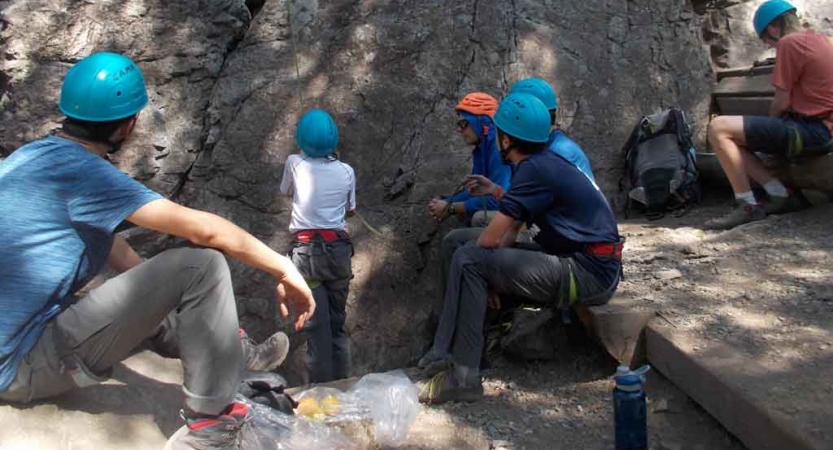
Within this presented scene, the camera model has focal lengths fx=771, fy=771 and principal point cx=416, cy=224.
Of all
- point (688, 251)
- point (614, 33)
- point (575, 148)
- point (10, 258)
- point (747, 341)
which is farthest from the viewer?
point (614, 33)

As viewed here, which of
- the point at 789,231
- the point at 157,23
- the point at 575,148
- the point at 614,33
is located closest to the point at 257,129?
the point at 157,23

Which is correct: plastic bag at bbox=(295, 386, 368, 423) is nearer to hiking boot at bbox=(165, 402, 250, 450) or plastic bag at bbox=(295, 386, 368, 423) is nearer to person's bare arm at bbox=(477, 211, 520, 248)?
hiking boot at bbox=(165, 402, 250, 450)

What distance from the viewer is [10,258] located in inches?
107

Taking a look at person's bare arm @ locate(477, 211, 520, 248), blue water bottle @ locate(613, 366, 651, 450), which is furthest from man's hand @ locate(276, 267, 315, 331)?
blue water bottle @ locate(613, 366, 651, 450)

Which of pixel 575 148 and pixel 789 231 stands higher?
pixel 575 148

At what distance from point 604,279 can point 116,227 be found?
2316 mm

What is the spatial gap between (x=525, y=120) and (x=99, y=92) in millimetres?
1986

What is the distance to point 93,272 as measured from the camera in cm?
298

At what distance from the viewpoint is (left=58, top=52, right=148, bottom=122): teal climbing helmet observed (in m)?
2.87

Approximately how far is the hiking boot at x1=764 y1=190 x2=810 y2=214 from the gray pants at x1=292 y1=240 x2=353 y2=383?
289 cm

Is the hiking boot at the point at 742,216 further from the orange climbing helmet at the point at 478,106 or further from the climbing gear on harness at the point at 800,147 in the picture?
the orange climbing helmet at the point at 478,106

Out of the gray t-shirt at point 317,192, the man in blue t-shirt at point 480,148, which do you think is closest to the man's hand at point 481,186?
the man in blue t-shirt at point 480,148

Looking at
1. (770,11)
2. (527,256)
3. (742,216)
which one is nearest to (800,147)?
(742,216)

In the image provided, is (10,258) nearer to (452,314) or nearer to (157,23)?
(452,314)
